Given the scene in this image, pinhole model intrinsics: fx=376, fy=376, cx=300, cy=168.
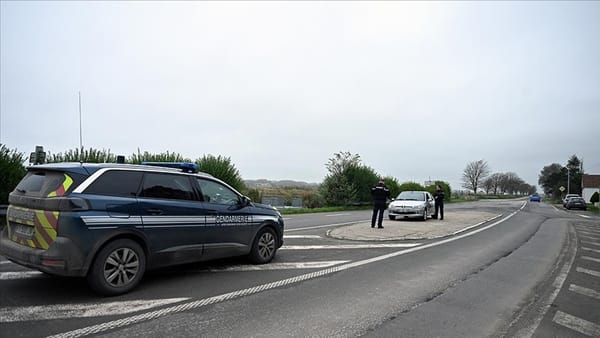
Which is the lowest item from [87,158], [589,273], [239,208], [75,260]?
[589,273]

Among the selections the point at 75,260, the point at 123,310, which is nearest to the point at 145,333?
the point at 123,310

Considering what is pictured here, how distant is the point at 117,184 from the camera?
5199mm

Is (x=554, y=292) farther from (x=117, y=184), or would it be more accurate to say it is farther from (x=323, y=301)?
(x=117, y=184)

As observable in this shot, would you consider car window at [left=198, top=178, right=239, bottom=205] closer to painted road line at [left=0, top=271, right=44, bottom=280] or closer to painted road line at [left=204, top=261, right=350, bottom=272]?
painted road line at [left=204, top=261, right=350, bottom=272]

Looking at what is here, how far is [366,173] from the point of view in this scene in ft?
112

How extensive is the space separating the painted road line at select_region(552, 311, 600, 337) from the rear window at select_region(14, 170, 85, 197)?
6.26 meters

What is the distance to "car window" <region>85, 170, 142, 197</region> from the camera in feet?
16.4

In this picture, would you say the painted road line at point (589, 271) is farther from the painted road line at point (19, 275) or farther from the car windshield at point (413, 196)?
the car windshield at point (413, 196)

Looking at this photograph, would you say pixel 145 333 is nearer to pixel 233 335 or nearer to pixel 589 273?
pixel 233 335

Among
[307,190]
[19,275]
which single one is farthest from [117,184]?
[307,190]

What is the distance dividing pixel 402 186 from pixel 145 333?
3976cm

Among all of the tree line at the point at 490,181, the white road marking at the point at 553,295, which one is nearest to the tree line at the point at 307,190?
the white road marking at the point at 553,295

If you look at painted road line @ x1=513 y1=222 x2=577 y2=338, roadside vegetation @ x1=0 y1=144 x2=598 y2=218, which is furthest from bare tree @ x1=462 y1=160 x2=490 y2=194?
painted road line @ x1=513 y1=222 x2=577 y2=338

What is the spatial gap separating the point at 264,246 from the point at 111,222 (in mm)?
3052
